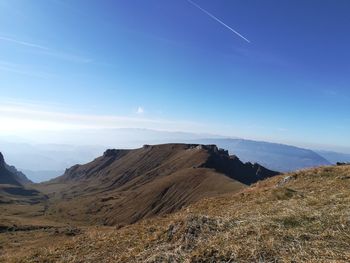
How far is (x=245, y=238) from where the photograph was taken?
11289 mm

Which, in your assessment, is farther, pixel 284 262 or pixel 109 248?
pixel 109 248

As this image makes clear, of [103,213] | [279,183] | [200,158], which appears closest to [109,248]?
[279,183]

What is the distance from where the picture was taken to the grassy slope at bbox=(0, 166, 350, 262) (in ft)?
33.1

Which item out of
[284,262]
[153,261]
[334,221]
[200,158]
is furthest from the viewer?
[200,158]

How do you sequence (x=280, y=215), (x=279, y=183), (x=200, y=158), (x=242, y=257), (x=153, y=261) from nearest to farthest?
(x=242, y=257), (x=153, y=261), (x=280, y=215), (x=279, y=183), (x=200, y=158)

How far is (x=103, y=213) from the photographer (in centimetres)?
16188

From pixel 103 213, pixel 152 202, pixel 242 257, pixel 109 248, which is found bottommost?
pixel 103 213

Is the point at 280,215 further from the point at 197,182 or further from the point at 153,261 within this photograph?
the point at 197,182

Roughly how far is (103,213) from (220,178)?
60693 mm

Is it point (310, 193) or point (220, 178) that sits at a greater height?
point (310, 193)

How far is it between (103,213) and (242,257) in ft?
524

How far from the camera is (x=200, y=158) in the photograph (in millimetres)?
199625

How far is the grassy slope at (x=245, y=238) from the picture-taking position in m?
10.1

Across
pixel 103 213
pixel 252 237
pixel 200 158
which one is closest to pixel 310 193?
pixel 252 237
